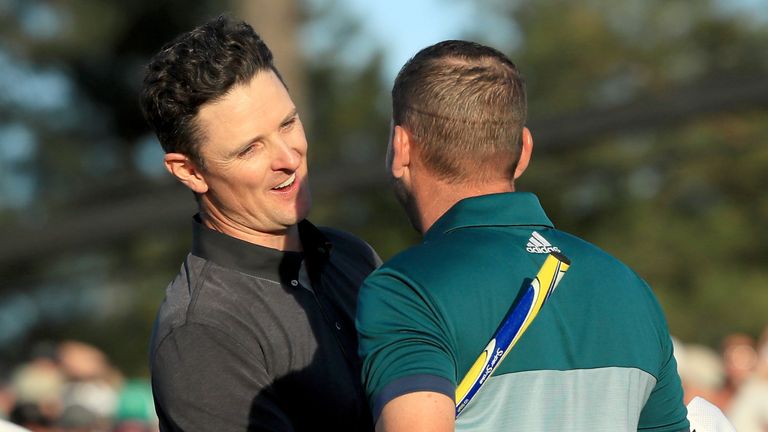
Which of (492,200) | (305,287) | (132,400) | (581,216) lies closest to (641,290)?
(492,200)

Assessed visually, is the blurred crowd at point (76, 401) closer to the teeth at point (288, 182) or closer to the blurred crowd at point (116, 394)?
the blurred crowd at point (116, 394)

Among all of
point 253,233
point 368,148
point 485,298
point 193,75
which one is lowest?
point 368,148

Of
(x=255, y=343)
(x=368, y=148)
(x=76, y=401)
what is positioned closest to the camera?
(x=255, y=343)

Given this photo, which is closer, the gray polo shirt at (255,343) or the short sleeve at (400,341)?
the short sleeve at (400,341)

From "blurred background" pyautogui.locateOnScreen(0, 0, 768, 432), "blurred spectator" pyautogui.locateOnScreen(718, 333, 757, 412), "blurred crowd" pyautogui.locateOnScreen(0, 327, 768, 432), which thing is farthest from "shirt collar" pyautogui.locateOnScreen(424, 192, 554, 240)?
"blurred background" pyautogui.locateOnScreen(0, 0, 768, 432)

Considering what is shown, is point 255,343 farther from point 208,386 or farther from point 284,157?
point 284,157

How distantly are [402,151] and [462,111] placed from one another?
0.14m

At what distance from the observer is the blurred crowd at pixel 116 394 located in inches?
249

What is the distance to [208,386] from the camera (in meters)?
2.70

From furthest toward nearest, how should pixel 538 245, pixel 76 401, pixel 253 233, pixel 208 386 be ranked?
1. pixel 76 401
2. pixel 253 233
3. pixel 208 386
4. pixel 538 245

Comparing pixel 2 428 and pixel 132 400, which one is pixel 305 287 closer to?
pixel 2 428

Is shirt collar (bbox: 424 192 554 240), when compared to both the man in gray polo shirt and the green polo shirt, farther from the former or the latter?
the man in gray polo shirt

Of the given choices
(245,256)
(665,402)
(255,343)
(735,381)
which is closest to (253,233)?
(245,256)

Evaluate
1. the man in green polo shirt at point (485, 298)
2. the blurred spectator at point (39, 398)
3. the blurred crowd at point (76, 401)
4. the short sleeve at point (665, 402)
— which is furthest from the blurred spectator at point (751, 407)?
the man in green polo shirt at point (485, 298)
